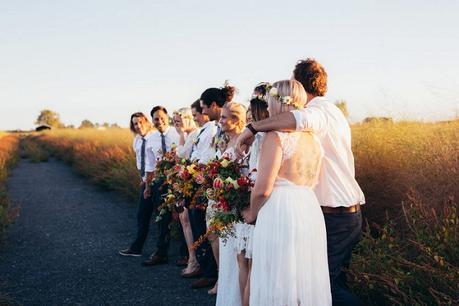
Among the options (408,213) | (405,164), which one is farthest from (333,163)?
(405,164)

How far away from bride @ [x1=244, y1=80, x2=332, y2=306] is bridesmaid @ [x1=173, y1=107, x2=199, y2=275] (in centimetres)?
291

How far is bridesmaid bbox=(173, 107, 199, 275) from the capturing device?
6.18 meters

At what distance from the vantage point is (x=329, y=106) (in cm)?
351

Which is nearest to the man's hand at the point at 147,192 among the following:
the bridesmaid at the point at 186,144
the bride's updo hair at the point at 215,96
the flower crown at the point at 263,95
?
the bridesmaid at the point at 186,144

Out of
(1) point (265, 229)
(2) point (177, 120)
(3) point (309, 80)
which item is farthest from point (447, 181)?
(2) point (177, 120)

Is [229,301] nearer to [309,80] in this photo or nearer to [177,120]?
[309,80]

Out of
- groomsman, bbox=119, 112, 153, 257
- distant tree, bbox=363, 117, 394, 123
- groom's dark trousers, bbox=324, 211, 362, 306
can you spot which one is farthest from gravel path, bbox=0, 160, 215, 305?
distant tree, bbox=363, 117, 394, 123

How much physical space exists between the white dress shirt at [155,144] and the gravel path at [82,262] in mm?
1361

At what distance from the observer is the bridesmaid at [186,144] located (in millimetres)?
6176

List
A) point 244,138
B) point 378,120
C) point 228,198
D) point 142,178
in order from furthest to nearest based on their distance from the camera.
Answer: point 378,120 → point 142,178 → point 228,198 → point 244,138

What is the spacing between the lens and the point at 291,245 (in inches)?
123

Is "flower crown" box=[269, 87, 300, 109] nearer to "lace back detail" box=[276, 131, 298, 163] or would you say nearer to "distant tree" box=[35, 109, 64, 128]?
"lace back detail" box=[276, 131, 298, 163]

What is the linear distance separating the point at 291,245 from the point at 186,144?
3283 mm

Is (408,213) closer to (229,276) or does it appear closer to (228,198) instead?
(229,276)
